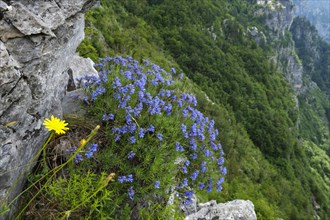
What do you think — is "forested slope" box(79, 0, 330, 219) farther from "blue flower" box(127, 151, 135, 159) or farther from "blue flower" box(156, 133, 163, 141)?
"blue flower" box(127, 151, 135, 159)

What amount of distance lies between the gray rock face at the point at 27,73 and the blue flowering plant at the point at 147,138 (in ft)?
1.99

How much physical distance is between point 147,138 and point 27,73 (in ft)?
4.99

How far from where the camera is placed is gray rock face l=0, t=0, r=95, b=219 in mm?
3182

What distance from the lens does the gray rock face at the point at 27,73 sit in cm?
318

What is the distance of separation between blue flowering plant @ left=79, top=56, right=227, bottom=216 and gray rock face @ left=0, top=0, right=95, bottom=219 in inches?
23.9

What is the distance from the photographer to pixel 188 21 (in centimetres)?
7006

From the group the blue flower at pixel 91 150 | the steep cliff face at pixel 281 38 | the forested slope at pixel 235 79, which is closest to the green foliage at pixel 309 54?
the steep cliff face at pixel 281 38

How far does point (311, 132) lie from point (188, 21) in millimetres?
82869

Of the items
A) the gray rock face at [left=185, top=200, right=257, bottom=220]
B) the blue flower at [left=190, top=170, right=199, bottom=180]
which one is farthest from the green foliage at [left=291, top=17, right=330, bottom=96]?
the blue flower at [left=190, top=170, right=199, bottom=180]

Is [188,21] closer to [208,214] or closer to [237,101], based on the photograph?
[237,101]

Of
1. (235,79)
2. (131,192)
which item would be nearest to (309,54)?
(235,79)

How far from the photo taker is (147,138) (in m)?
4.28

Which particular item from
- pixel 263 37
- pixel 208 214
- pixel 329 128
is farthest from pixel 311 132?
pixel 208 214

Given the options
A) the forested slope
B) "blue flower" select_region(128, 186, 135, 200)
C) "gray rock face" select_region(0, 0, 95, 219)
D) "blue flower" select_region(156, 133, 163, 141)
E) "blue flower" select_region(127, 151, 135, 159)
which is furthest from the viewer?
the forested slope
